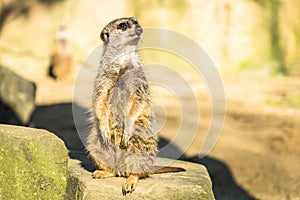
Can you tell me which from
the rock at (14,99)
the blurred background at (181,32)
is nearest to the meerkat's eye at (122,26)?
the rock at (14,99)

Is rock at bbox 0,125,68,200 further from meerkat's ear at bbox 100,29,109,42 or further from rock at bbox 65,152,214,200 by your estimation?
meerkat's ear at bbox 100,29,109,42

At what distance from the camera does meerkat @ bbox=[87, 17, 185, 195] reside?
269 cm

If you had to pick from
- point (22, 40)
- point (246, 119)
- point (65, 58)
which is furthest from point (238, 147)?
point (22, 40)

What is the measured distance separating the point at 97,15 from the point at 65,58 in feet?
2.87

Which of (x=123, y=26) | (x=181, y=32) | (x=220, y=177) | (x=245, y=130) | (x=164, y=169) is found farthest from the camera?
(x=181, y=32)

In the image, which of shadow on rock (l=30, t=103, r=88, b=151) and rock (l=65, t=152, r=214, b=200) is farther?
shadow on rock (l=30, t=103, r=88, b=151)

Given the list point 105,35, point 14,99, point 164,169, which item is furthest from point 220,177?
point 14,99

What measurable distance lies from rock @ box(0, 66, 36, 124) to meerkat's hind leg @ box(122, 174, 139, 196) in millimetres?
3048

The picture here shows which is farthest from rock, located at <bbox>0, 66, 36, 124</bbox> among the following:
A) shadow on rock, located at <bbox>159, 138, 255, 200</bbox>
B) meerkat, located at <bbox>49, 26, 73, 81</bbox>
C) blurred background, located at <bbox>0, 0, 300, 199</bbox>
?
meerkat, located at <bbox>49, 26, 73, 81</bbox>

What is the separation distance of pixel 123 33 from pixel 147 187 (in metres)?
0.73

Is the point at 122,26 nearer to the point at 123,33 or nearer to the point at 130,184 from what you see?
the point at 123,33

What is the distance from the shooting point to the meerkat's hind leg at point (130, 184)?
2.60 metres

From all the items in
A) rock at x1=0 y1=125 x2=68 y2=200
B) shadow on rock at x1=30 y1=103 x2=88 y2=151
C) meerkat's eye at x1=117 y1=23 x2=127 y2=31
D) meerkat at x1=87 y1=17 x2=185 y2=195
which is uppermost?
meerkat's eye at x1=117 y1=23 x2=127 y2=31

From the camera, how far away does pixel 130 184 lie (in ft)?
8.63
